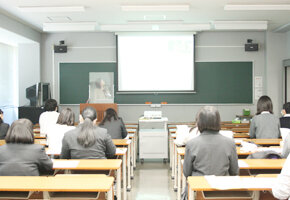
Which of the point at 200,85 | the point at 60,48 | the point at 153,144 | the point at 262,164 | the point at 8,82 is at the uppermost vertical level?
the point at 60,48

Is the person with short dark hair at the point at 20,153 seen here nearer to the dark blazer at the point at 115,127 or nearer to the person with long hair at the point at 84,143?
the person with long hair at the point at 84,143

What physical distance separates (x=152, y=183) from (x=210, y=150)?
2794mm

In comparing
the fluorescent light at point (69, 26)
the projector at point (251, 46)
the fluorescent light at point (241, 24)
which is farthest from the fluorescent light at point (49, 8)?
the projector at point (251, 46)

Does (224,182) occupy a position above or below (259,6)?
below

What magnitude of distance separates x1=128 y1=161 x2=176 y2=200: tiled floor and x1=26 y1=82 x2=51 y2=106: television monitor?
3.22 meters

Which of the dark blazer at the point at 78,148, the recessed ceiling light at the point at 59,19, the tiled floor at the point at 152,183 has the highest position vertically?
the recessed ceiling light at the point at 59,19

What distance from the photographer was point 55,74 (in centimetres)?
919

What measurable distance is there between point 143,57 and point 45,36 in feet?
9.14

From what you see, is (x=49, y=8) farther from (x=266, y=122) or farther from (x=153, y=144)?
(x=266, y=122)

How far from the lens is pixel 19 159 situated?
9.37ft

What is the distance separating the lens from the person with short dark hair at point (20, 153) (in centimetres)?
284

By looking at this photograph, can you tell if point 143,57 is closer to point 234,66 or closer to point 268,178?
point 234,66

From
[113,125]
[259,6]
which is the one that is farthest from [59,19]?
[259,6]

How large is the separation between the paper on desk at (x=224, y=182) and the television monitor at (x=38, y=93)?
6.52 meters
